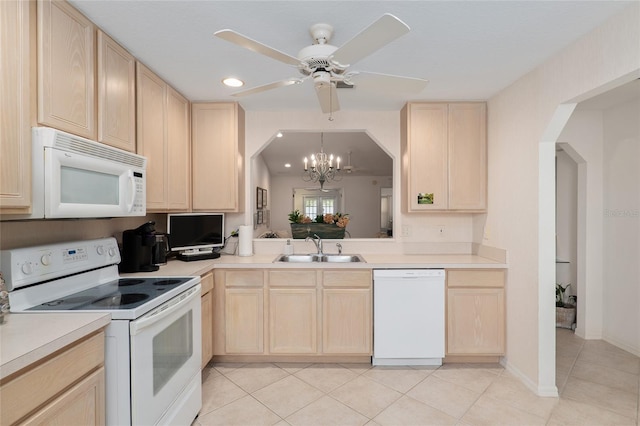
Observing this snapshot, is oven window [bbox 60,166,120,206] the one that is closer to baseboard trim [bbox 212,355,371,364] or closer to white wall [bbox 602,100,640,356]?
baseboard trim [bbox 212,355,371,364]

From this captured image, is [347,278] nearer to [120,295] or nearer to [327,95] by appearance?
[327,95]

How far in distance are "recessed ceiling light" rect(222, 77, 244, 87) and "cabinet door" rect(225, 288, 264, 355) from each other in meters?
1.71

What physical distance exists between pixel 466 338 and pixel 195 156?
295 cm

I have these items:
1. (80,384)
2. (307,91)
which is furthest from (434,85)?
(80,384)

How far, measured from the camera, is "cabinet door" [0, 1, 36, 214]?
124cm

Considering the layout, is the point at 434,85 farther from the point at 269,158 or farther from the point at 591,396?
the point at 269,158

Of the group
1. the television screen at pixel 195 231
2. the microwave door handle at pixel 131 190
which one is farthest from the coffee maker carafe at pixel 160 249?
the microwave door handle at pixel 131 190

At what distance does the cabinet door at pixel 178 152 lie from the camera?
2.59 metres

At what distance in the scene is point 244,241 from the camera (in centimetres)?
310

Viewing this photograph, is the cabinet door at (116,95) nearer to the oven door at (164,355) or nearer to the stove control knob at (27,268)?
the stove control knob at (27,268)

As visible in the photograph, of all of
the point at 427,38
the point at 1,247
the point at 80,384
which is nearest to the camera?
the point at 80,384

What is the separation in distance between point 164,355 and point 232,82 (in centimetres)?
200

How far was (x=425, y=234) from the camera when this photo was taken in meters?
3.30

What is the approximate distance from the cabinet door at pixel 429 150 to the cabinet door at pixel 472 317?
0.84 meters
